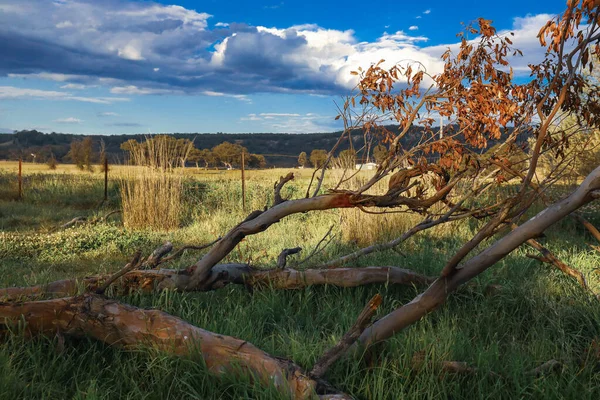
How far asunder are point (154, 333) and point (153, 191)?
6.60 m

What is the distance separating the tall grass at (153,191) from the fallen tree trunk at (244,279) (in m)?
5.20

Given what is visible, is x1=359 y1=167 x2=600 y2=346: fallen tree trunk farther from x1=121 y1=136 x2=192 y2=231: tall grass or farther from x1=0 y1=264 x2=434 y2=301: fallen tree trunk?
x1=121 y1=136 x2=192 y2=231: tall grass

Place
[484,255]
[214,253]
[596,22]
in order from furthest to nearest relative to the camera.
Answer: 1. [214,253]
2. [596,22]
3. [484,255]

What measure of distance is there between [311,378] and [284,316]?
144 cm

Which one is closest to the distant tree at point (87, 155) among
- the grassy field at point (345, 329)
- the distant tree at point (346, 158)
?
the distant tree at point (346, 158)

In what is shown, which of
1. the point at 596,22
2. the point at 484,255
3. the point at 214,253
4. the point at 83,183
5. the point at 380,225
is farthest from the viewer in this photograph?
the point at 83,183

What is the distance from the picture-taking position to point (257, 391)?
2.33 meters

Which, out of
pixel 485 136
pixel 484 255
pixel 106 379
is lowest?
pixel 106 379

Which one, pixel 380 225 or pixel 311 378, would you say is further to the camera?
pixel 380 225

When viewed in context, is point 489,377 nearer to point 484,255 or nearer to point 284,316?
point 484,255

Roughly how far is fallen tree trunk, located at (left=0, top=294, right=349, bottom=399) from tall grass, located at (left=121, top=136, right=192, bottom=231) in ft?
19.7

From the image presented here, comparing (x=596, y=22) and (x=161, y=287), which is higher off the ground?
(x=596, y=22)

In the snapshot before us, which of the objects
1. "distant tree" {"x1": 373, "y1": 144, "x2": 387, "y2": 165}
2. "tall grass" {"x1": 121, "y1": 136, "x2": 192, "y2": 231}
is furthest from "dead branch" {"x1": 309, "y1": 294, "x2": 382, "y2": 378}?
"tall grass" {"x1": 121, "y1": 136, "x2": 192, "y2": 231}

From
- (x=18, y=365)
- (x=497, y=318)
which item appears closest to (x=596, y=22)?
(x=497, y=318)
